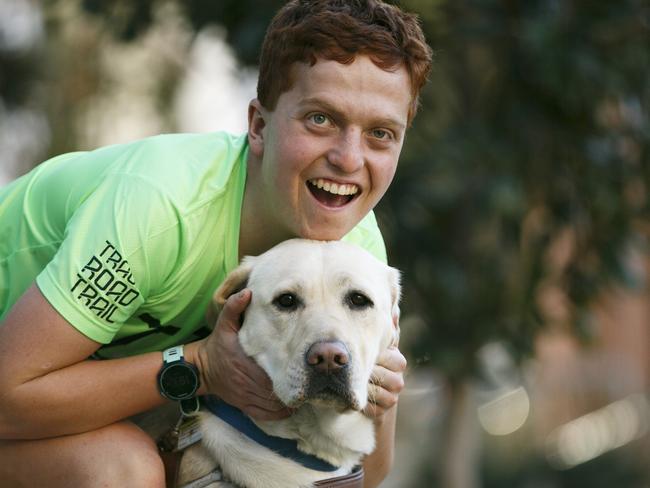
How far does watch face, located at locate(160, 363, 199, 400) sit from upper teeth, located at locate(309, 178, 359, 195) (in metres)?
0.62

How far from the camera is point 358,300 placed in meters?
2.80

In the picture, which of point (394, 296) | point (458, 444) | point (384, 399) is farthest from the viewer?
point (458, 444)

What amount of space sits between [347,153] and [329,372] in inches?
23.7

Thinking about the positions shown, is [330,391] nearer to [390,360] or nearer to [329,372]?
[329,372]

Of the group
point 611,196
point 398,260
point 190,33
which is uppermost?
point 190,33

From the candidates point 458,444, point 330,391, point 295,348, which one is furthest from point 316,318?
point 458,444

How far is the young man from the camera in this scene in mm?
2533

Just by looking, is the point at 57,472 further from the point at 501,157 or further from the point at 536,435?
the point at 536,435

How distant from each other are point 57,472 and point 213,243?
755 millimetres

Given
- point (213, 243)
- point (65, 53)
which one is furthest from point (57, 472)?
point (65, 53)

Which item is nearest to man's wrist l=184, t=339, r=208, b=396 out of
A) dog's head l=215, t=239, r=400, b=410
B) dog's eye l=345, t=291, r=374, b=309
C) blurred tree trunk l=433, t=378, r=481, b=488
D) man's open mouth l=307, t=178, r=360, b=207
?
dog's head l=215, t=239, r=400, b=410

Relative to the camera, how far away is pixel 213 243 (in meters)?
2.81

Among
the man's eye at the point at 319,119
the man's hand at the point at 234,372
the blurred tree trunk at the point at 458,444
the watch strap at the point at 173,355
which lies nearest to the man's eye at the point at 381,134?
the man's eye at the point at 319,119

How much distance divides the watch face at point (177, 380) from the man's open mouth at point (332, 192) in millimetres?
607
